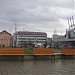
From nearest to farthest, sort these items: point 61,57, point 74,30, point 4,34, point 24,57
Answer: point 24,57, point 61,57, point 74,30, point 4,34

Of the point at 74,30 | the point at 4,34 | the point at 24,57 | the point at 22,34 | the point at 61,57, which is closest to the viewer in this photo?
the point at 24,57

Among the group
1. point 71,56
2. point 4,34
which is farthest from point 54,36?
point 71,56

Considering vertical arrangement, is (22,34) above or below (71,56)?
above

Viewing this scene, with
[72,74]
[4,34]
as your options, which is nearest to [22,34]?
[4,34]

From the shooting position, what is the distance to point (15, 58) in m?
20.5

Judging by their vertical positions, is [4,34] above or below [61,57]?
above

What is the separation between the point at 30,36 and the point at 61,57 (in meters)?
120

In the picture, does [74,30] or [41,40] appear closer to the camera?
[74,30]

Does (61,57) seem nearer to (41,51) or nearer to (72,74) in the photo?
(41,51)

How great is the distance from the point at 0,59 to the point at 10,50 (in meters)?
1.17

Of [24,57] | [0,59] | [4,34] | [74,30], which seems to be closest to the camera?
[0,59]

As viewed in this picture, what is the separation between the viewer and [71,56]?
23.2 meters

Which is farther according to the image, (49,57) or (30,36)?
(30,36)

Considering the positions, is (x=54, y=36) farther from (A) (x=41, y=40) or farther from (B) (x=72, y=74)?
(B) (x=72, y=74)
